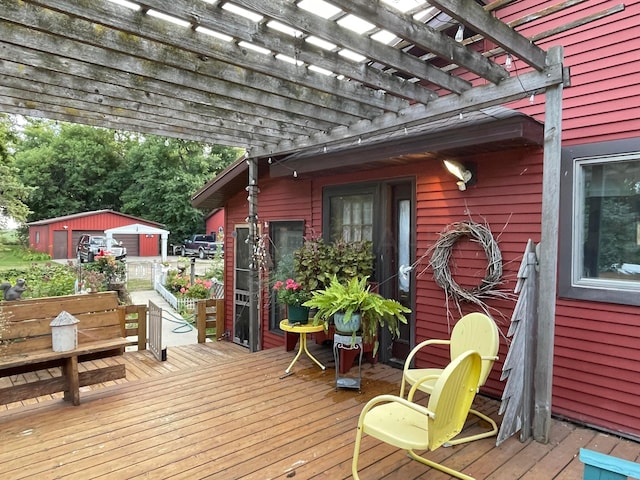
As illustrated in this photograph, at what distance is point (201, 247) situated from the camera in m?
23.2

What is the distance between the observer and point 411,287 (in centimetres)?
423

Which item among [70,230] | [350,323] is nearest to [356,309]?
[350,323]

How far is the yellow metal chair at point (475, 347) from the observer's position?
271cm

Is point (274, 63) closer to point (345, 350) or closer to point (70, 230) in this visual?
point (345, 350)

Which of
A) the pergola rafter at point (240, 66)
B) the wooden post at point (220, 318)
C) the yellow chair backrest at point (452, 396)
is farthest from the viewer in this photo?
the wooden post at point (220, 318)

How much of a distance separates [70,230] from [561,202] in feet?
78.1

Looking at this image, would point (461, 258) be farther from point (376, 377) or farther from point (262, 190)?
point (262, 190)

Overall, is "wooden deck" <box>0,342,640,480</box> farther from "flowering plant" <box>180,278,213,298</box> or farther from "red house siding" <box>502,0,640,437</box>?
"flowering plant" <box>180,278,213,298</box>

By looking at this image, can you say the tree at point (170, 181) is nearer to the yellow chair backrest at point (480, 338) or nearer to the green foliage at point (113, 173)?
the green foliage at point (113, 173)

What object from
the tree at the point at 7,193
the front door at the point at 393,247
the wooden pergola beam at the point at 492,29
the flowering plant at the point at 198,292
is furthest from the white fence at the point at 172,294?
the wooden pergola beam at the point at 492,29

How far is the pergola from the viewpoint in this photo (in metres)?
2.18

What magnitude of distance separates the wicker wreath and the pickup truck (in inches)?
787

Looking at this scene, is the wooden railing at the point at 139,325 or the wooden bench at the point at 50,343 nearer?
the wooden bench at the point at 50,343

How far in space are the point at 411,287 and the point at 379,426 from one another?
2.25 m
